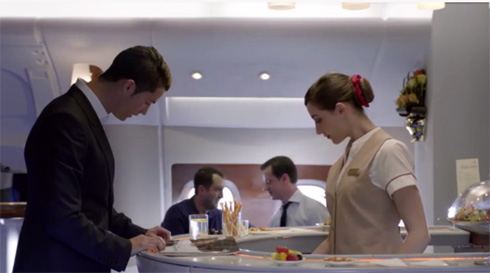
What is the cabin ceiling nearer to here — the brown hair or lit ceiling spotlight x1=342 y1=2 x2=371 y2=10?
lit ceiling spotlight x1=342 y1=2 x2=371 y2=10

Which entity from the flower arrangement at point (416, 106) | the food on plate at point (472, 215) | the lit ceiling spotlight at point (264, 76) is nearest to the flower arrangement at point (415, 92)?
the flower arrangement at point (416, 106)

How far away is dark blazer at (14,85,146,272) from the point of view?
108 inches

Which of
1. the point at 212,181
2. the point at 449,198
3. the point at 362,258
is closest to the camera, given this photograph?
the point at 362,258

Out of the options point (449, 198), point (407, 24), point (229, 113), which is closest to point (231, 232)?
point (449, 198)

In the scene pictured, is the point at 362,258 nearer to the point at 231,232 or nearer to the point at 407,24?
the point at 231,232

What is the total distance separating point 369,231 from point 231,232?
2.25ft

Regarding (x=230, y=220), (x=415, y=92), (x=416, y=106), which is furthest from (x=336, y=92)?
(x=415, y=92)

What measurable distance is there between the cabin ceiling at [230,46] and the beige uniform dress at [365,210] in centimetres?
453

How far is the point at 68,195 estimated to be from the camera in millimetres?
2734

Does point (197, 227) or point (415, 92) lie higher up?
point (415, 92)

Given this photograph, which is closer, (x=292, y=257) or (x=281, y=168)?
(x=292, y=257)

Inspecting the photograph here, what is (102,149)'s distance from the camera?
9.59 ft

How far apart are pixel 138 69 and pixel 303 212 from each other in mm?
3804

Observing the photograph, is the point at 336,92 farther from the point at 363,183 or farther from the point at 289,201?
the point at 289,201
